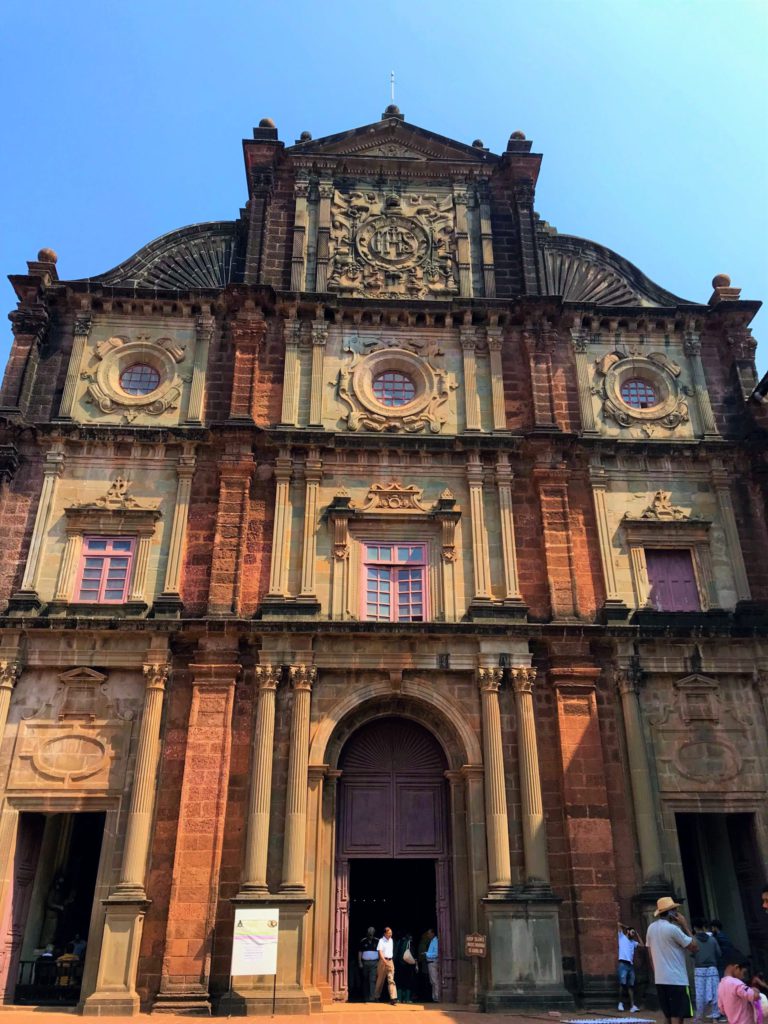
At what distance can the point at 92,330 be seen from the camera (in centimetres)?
2036

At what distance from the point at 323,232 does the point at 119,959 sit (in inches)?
656

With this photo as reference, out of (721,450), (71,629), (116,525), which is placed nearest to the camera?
(71,629)

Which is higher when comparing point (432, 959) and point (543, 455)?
point (543, 455)

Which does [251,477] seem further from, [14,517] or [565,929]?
[565,929]

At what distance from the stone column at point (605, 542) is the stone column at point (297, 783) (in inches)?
249

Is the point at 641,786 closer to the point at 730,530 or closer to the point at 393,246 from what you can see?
the point at 730,530

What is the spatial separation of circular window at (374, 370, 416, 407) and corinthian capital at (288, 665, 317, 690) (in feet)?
22.1

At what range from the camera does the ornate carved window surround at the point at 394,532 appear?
57.8 feet

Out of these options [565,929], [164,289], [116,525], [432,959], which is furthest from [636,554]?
[164,289]

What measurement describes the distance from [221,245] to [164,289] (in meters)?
2.52

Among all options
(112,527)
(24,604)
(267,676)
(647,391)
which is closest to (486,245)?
(647,391)

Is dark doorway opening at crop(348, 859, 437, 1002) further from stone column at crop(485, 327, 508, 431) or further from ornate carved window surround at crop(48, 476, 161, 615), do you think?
stone column at crop(485, 327, 508, 431)

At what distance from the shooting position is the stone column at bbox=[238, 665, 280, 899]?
48.5ft

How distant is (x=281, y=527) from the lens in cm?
1798
